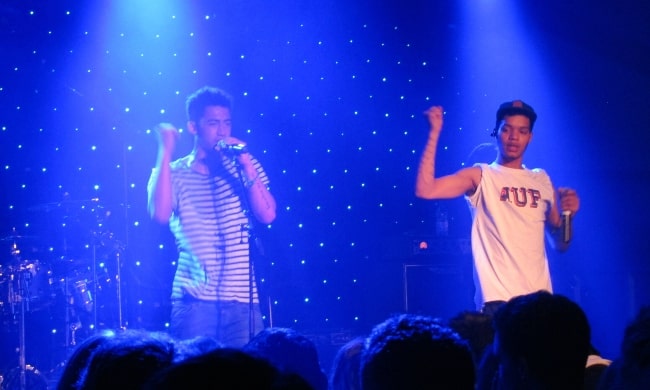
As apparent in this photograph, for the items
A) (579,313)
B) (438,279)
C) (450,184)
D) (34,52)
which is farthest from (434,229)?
(579,313)

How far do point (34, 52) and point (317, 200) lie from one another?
3368 mm

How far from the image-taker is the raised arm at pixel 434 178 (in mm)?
4623

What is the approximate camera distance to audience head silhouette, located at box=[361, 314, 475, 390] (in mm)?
1782

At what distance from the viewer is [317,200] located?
8.60 m

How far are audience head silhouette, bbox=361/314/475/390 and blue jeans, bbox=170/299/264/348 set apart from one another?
3.40 metres

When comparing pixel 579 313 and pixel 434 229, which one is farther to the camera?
pixel 434 229

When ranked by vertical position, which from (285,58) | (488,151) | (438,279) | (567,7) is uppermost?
(567,7)

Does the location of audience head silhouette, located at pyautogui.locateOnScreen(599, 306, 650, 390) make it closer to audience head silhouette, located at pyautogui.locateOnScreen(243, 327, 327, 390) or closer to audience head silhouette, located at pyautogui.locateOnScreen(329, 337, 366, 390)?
audience head silhouette, located at pyautogui.locateOnScreen(329, 337, 366, 390)

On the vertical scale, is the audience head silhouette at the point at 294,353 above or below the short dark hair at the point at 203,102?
below

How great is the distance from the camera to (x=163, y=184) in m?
5.18

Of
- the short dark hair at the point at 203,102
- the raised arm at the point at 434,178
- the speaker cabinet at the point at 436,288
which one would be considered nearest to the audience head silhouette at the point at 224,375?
the raised arm at the point at 434,178

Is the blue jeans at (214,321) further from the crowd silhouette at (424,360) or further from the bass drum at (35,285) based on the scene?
the bass drum at (35,285)

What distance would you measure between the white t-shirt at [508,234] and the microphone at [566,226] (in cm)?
12

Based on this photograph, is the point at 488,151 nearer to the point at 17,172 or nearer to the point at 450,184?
the point at 450,184
